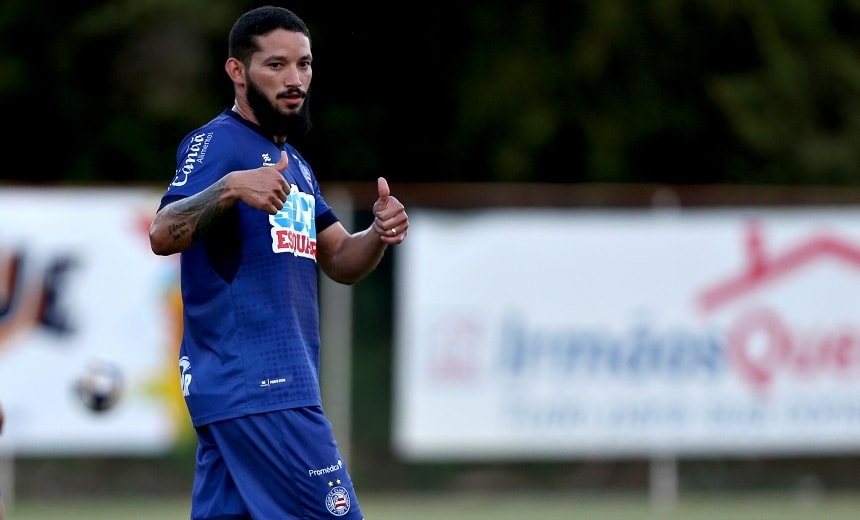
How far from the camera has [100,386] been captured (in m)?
11.8

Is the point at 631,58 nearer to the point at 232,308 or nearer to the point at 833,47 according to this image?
the point at 833,47

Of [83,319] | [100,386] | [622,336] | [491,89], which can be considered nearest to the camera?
[100,386]

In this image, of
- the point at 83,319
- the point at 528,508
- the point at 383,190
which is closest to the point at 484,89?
the point at 528,508

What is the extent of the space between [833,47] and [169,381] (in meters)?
8.74

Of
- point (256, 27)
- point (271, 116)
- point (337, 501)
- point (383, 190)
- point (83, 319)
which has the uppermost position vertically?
point (256, 27)

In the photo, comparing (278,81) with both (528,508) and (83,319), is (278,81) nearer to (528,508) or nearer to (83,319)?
(83,319)

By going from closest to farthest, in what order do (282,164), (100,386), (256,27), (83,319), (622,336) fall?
(282,164)
(256,27)
(100,386)
(83,319)
(622,336)

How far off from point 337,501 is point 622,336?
7283mm

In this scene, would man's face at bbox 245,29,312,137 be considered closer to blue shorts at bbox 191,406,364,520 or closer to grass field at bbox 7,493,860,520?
blue shorts at bbox 191,406,364,520

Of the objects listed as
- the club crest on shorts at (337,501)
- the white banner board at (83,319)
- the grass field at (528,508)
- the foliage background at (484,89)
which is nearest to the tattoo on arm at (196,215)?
the club crest on shorts at (337,501)

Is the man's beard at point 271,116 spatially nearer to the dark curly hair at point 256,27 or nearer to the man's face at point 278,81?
the man's face at point 278,81

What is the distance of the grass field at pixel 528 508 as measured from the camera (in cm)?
1137

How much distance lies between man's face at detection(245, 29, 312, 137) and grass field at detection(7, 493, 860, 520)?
242 inches

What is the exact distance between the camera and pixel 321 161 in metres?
17.6
